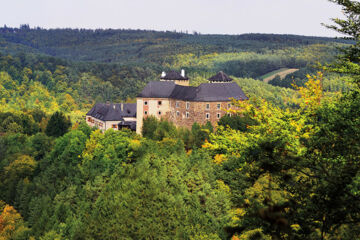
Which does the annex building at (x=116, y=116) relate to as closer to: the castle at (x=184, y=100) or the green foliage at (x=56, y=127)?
the castle at (x=184, y=100)

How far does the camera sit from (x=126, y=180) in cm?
6156

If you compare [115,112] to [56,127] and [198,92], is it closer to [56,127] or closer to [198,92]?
[56,127]

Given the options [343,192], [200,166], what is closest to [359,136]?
[343,192]

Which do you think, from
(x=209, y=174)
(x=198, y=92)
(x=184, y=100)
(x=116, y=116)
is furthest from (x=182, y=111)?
(x=209, y=174)

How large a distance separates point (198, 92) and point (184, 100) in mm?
3212

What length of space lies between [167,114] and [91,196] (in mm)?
36055

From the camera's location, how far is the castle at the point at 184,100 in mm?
92438

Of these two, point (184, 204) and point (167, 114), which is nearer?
point (184, 204)

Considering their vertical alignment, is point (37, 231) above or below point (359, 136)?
below

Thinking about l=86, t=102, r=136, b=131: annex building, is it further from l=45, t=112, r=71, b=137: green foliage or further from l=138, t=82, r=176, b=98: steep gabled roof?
l=138, t=82, r=176, b=98: steep gabled roof

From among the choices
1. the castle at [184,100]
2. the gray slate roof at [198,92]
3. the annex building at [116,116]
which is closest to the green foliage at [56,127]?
the annex building at [116,116]

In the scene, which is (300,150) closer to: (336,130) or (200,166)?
(336,130)

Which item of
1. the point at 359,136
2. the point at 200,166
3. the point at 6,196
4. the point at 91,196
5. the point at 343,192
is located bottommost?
the point at 6,196

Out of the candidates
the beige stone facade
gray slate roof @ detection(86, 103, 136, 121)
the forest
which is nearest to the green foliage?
the forest
